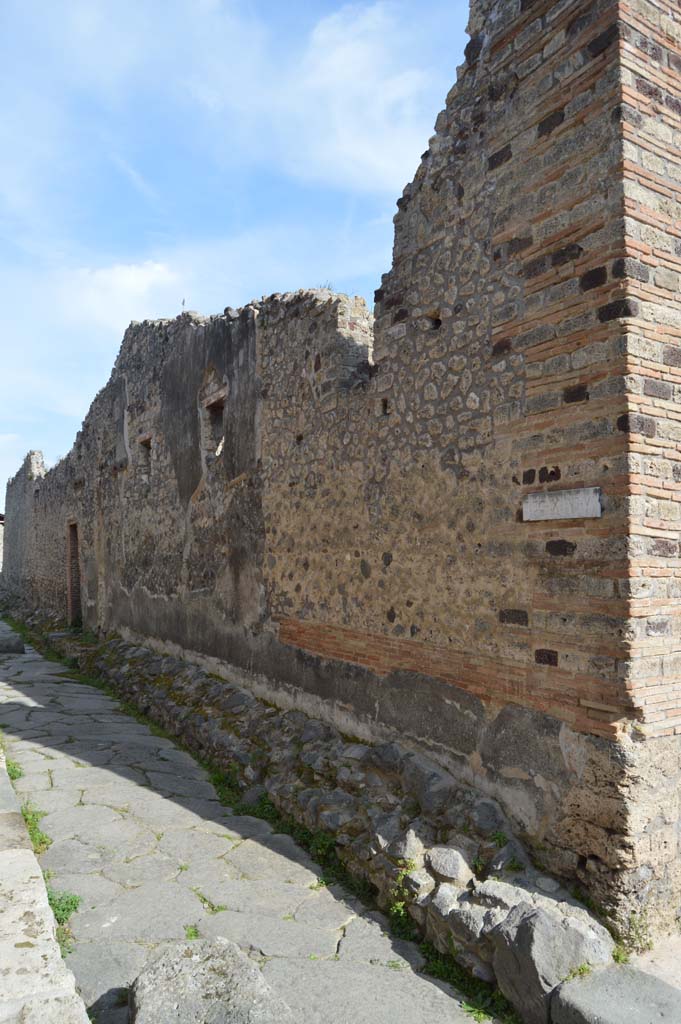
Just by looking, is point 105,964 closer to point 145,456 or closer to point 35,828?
point 35,828

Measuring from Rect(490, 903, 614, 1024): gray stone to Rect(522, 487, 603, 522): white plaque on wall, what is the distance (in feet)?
5.02

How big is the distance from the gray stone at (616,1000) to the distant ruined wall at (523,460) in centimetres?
31

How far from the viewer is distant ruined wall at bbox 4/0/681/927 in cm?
300

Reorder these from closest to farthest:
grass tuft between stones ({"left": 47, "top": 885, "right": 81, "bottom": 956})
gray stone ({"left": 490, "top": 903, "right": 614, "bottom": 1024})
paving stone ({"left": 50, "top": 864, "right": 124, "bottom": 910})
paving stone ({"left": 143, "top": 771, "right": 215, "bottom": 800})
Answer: gray stone ({"left": 490, "top": 903, "right": 614, "bottom": 1024}) < grass tuft between stones ({"left": 47, "top": 885, "right": 81, "bottom": 956}) < paving stone ({"left": 50, "top": 864, "right": 124, "bottom": 910}) < paving stone ({"left": 143, "top": 771, "right": 215, "bottom": 800})

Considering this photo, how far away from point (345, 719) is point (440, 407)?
202cm

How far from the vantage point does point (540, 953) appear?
2.67m

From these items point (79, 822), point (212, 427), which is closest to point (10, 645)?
point (212, 427)

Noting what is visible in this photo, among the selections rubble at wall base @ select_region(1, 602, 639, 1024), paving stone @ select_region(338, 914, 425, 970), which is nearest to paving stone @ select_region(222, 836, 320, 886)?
rubble at wall base @ select_region(1, 602, 639, 1024)

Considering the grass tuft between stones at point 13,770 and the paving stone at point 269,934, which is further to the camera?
the grass tuft between stones at point 13,770

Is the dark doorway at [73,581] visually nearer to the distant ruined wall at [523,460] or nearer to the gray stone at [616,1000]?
the distant ruined wall at [523,460]

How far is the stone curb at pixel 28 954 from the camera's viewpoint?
208 centimetres

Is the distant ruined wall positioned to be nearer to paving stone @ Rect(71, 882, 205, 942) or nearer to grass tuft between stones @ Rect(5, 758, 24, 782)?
paving stone @ Rect(71, 882, 205, 942)

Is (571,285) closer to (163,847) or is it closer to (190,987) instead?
(190,987)

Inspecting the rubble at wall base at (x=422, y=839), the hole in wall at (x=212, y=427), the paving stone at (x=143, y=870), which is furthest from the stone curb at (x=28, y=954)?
the hole in wall at (x=212, y=427)
